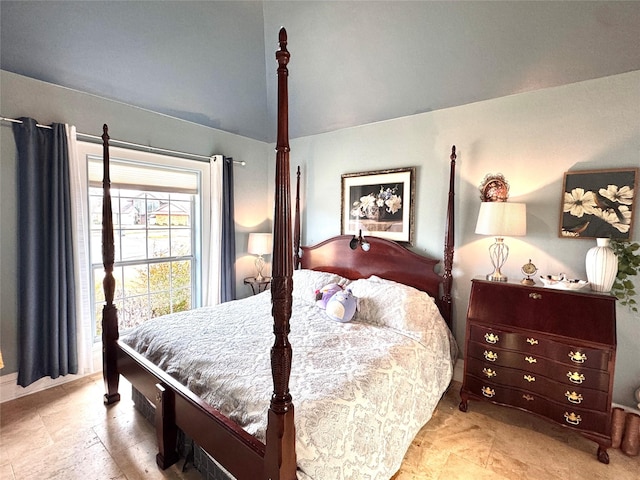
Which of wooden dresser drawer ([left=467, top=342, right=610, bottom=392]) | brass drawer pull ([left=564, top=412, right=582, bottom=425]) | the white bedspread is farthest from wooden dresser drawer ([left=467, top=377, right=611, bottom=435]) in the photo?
the white bedspread

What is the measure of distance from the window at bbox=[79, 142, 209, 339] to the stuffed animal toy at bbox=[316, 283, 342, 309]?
155cm

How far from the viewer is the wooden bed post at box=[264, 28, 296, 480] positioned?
111 centimetres

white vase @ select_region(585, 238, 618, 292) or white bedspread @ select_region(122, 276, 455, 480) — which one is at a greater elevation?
white vase @ select_region(585, 238, 618, 292)

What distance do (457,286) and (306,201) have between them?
2037 millimetres

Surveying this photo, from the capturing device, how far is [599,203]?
7.22 feet

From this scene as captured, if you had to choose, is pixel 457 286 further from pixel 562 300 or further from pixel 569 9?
pixel 569 9

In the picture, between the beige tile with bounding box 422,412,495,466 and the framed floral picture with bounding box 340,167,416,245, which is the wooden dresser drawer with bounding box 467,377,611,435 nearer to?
the beige tile with bounding box 422,412,495,466

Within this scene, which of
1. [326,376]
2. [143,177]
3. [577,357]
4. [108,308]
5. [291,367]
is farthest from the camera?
[143,177]

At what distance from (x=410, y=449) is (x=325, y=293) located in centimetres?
131

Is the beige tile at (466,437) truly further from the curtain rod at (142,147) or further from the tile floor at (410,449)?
the curtain rod at (142,147)

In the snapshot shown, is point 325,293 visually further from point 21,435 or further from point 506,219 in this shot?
point 21,435

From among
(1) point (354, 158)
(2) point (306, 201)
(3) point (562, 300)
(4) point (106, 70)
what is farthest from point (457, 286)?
(4) point (106, 70)

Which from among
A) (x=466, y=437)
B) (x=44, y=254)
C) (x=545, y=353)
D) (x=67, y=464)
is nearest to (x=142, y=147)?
A: (x=44, y=254)

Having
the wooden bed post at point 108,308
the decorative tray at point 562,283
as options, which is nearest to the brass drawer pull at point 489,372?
the decorative tray at point 562,283
